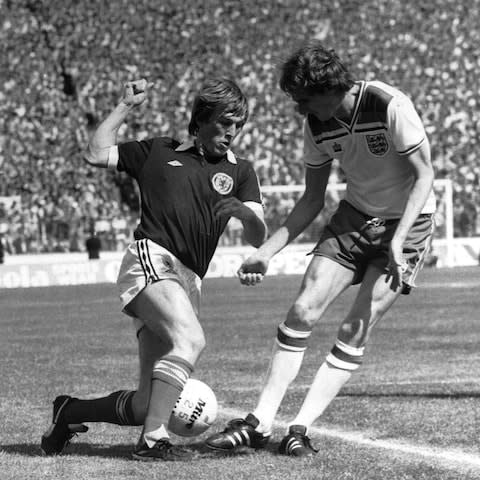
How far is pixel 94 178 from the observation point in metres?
35.0

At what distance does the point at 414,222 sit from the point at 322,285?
1.71 ft

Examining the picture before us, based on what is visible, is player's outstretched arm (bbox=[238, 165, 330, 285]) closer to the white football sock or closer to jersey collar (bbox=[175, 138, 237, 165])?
jersey collar (bbox=[175, 138, 237, 165])

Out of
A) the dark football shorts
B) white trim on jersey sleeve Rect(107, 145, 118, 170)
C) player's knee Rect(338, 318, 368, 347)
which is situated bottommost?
player's knee Rect(338, 318, 368, 347)

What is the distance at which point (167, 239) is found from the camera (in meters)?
6.22

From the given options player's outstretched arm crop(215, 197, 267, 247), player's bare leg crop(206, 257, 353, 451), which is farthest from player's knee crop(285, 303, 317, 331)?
player's outstretched arm crop(215, 197, 267, 247)

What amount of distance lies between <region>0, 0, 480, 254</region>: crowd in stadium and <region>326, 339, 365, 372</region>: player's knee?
2505 centimetres

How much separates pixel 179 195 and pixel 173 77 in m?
31.4

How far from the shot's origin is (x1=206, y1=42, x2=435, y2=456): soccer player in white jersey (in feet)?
20.2

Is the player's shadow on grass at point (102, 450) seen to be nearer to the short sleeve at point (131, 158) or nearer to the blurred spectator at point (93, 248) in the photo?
the short sleeve at point (131, 158)

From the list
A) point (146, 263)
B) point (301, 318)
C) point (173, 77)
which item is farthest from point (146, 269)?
point (173, 77)

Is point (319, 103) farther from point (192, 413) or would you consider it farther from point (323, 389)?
point (192, 413)

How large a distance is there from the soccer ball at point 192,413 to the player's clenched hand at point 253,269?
22.6 inches

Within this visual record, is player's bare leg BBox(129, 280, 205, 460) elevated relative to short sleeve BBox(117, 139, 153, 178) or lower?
lower

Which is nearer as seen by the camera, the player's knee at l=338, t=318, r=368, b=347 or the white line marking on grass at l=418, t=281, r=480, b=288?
the player's knee at l=338, t=318, r=368, b=347
